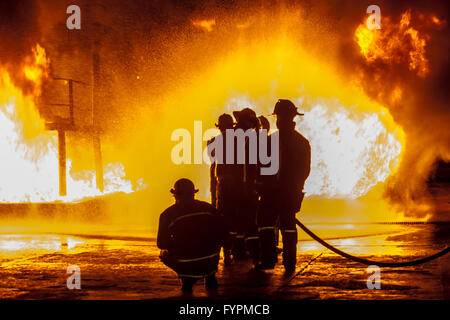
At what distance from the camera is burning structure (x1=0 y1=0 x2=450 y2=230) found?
1650cm

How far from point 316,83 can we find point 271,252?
424 inches

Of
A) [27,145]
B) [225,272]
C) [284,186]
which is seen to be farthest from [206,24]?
[225,272]

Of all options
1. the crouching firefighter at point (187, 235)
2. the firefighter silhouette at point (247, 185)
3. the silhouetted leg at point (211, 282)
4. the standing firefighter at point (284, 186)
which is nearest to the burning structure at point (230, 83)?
the firefighter silhouette at point (247, 185)

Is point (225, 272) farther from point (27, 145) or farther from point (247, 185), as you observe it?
Answer: point (27, 145)

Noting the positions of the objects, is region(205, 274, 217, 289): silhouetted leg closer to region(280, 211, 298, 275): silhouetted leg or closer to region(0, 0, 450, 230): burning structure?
region(280, 211, 298, 275): silhouetted leg

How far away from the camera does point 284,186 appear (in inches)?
290

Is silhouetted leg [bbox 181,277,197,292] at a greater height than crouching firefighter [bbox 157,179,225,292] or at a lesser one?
lesser

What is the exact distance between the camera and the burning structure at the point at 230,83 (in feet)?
54.1

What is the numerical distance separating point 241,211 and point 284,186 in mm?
1032

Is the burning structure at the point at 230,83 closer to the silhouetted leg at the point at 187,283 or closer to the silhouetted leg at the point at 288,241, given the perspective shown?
the silhouetted leg at the point at 288,241

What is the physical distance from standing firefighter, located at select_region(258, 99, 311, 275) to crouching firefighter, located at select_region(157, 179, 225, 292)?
130 cm

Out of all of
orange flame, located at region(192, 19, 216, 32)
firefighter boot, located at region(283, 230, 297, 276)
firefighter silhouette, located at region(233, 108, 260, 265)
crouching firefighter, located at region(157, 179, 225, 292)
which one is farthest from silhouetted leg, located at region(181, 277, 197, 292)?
orange flame, located at region(192, 19, 216, 32)

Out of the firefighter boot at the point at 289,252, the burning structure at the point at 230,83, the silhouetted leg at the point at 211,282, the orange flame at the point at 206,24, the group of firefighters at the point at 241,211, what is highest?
the orange flame at the point at 206,24

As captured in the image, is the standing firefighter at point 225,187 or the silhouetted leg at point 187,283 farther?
the standing firefighter at point 225,187
